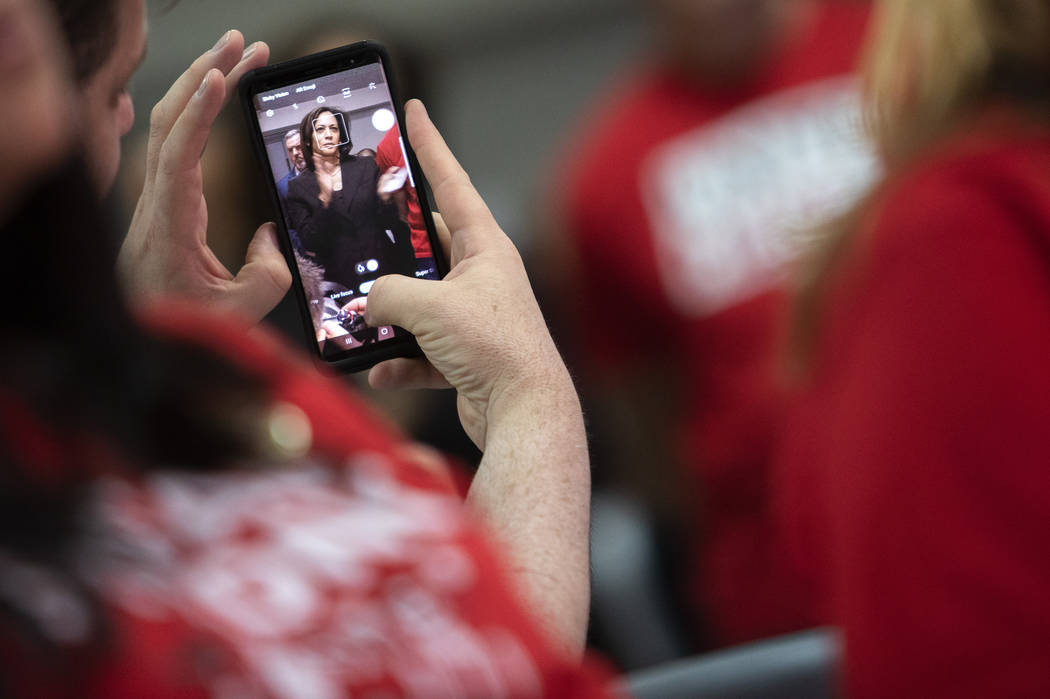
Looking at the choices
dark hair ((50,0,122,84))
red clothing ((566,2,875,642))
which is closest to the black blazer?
dark hair ((50,0,122,84))

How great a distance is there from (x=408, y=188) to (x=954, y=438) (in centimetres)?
38

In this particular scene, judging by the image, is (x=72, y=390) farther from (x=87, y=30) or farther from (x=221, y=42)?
(x=221, y=42)

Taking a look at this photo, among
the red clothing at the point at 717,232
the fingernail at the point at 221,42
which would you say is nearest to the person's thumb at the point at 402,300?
the fingernail at the point at 221,42

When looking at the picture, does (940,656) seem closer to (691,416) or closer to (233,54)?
(233,54)

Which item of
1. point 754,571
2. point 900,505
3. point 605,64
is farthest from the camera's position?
point 605,64

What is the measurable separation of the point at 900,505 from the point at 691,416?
0.93 m

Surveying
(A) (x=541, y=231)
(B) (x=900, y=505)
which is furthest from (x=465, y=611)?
(A) (x=541, y=231)

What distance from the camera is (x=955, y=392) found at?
2.59 feet

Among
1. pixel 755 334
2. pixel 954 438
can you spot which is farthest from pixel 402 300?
pixel 755 334

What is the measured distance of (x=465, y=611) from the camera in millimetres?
411

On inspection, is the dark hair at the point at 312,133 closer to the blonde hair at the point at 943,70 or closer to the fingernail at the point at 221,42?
the fingernail at the point at 221,42

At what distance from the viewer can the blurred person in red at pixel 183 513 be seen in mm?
345

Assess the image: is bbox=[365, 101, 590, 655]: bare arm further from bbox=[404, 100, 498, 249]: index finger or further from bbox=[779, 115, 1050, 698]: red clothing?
bbox=[779, 115, 1050, 698]: red clothing

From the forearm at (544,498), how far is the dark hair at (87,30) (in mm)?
261
